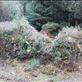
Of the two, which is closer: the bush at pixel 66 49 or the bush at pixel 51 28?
the bush at pixel 66 49

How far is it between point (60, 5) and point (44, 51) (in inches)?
218

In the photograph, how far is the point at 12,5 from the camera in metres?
14.0

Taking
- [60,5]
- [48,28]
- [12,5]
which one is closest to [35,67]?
[48,28]

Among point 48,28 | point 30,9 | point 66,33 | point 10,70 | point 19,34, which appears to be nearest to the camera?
point 10,70

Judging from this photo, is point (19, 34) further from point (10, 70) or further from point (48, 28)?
point (48, 28)

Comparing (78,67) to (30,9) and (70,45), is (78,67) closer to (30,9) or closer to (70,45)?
(70,45)

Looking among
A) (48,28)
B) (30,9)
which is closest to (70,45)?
(48,28)

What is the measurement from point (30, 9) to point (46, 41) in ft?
19.5

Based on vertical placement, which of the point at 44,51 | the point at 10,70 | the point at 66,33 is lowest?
the point at 10,70

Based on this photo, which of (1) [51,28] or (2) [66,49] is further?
(1) [51,28]

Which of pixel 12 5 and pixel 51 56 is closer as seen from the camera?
pixel 51 56

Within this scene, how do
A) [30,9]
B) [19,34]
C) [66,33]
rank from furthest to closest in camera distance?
[30,9] < [19,34] < [66,33]

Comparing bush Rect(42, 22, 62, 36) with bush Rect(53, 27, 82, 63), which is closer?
bush Rect(53, 27, 82, 63)

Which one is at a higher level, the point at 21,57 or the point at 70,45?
the point at 70,45
